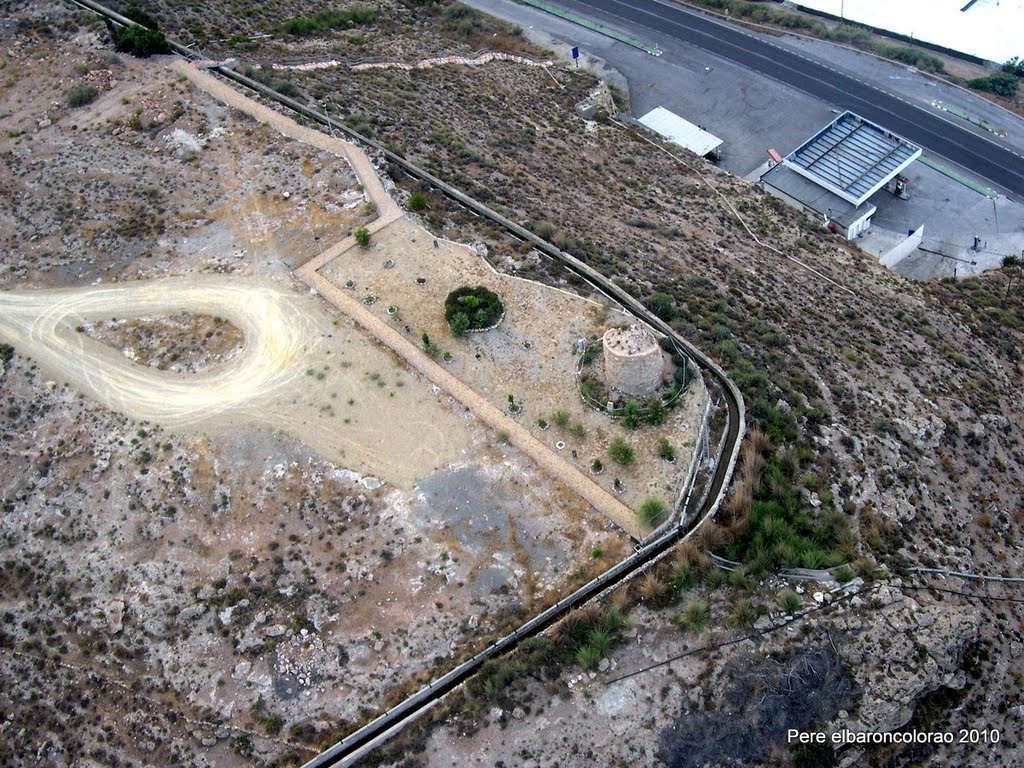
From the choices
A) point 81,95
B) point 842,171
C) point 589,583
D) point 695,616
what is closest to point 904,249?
point 842,171

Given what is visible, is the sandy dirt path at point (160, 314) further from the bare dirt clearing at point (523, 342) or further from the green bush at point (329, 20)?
the green bush at point (329, 20)

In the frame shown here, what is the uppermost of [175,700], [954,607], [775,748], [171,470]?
[954,607]

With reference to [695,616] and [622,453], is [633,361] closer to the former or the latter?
[622,453]

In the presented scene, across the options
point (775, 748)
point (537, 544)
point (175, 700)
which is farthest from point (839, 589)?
point (175, 700)

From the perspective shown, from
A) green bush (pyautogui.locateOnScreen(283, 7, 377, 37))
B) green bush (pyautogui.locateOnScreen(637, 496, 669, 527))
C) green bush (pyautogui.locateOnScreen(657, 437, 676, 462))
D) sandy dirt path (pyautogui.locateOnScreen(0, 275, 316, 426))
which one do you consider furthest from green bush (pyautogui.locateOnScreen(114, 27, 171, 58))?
green bush (pyautogui.locateOnScreen(637, 496, 669, 527))

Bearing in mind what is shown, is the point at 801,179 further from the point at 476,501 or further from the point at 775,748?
the point at 775,748
